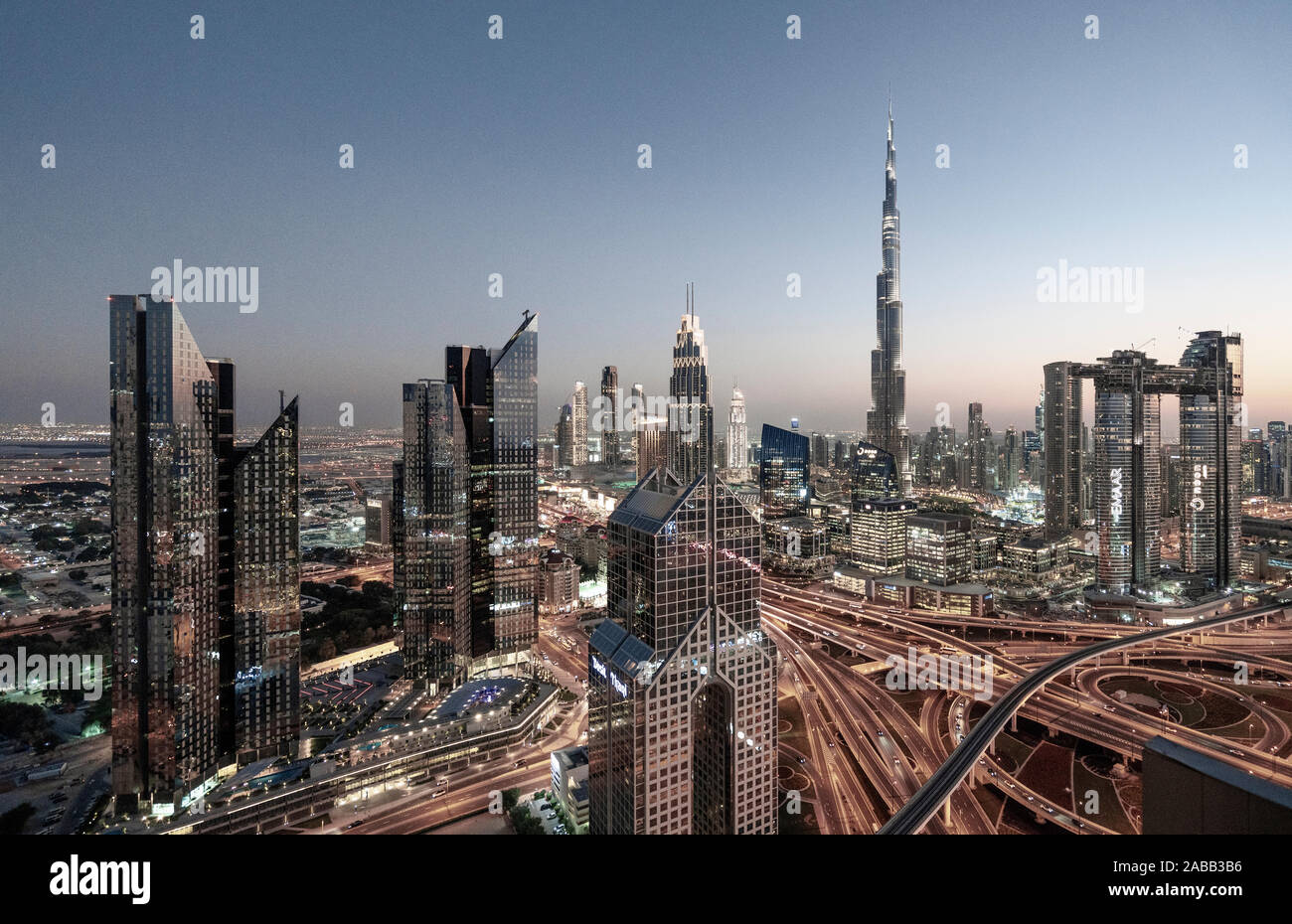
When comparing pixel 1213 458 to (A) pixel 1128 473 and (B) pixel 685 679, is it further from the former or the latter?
(B) pixel 685 679

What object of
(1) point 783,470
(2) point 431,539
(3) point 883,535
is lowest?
(3) point 883,535

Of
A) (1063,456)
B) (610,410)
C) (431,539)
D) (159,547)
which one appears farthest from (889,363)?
(159,547)

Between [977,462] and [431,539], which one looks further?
[977,462]

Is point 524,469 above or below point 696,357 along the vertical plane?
below

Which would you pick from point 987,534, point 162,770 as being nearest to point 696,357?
point 987,534

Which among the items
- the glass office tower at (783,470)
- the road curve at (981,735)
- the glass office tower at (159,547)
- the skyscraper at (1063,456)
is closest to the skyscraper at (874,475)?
the glass office tower at (783,470)

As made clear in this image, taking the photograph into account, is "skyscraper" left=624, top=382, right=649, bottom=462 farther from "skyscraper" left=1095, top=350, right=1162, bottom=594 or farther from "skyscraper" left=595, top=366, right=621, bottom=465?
"skyscraper" left=1095, top=350, right=1162, bottom=594
